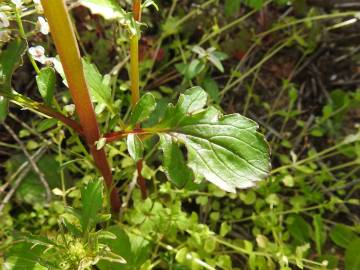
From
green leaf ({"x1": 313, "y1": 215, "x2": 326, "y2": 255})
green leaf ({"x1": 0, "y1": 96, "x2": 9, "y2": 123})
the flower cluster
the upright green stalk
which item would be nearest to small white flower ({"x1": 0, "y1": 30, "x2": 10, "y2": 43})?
the flower cluster

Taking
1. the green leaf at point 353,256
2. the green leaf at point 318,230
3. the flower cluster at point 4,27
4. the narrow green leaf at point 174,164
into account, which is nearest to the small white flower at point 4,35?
the flower cluster at point 4,27

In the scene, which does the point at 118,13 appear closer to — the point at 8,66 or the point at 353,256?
the point at 8,66

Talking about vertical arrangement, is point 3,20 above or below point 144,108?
above

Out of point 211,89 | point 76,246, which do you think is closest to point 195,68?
point 211,89

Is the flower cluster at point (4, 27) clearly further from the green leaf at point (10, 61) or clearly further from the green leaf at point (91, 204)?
the green leaf at point (91, 204)

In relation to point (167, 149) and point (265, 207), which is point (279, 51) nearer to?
point (265, 207)

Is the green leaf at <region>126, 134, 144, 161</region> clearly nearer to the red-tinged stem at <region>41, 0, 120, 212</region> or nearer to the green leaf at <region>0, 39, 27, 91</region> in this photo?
the red-tinged stem at <region>41, 0, 120, 212</region>
